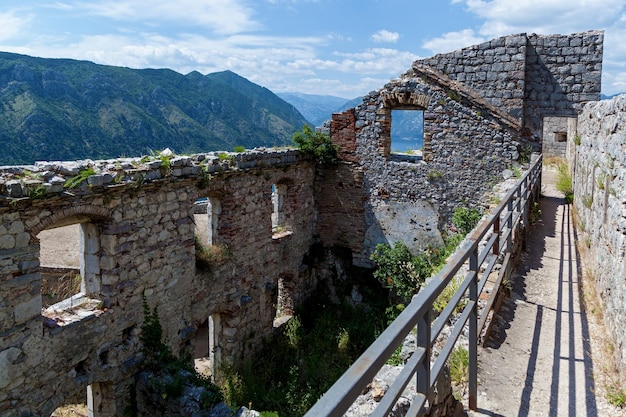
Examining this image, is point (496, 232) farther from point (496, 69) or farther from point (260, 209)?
point (496, 69)

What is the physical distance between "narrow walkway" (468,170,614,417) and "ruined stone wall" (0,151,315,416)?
5.85 metres

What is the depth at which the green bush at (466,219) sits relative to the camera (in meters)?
12.9

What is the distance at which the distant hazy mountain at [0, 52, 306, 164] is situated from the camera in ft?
153

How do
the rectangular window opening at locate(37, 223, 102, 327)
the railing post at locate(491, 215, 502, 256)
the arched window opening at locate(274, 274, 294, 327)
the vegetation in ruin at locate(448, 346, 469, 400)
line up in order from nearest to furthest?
the vegetation in ruin at locate(448, 346, 469, 400), the railing post at locate(491, 215, 502, 256), the rectangular window opening at locate(37, 223, 102, 327), the arched window opening at locate(274, 274, 294, 327)

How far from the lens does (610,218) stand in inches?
205

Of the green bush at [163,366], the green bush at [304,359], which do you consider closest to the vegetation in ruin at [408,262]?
the green bush at [304,359]

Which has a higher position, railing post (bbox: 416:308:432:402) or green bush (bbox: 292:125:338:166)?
green bush (bbox: 292:125:338:166)

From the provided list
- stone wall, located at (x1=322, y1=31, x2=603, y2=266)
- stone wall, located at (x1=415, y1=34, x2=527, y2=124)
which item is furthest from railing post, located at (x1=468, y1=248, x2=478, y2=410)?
stone wall, located at (x1=415, y1=34, x2=527, y2=124)

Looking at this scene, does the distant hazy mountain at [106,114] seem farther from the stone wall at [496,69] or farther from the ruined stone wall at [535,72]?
the ruined stone wall at [535,72]

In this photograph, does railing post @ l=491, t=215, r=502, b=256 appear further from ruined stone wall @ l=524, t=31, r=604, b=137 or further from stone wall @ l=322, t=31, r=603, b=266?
ruined stone wall @ l=524, t=31, r=604, b=137

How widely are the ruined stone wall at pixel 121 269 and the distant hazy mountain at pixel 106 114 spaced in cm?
3260

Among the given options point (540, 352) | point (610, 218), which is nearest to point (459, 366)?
point (540, 352)

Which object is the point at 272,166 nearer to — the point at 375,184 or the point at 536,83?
the point at 375,184

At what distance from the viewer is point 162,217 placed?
9117 mm
